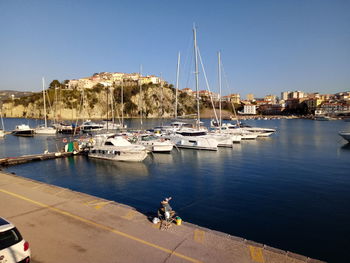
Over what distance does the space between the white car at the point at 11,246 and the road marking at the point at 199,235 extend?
494 cm

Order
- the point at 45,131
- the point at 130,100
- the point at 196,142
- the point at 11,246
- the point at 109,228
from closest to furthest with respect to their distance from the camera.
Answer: the point at 11,246 → the point at 109,228 → the point at 196,142 → the point at 45,131 → the point at 130,100

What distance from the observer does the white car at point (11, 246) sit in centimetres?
579

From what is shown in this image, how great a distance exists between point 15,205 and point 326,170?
89.7 ft

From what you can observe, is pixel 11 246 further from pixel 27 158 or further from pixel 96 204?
pixel 27 158

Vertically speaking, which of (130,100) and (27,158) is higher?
(130,100)

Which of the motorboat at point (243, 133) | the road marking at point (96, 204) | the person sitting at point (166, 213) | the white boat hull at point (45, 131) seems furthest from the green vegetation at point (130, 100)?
the person sitting at point (166, 213)

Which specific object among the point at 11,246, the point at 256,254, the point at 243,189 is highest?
the point at 11,246

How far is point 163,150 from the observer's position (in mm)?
35000

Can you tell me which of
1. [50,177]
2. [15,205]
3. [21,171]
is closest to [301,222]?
[15,205]

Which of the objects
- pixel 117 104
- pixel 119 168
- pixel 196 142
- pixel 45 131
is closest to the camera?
pixel 119 168

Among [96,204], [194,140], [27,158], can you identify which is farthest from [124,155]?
[96,204]

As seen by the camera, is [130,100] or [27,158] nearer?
[27,158]

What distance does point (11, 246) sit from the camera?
5926 mm

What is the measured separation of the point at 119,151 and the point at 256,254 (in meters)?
23.6
